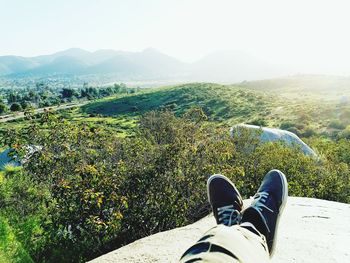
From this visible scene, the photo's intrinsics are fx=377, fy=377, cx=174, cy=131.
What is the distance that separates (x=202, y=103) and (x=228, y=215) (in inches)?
2825

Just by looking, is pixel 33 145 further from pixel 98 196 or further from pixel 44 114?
pixel 98 196

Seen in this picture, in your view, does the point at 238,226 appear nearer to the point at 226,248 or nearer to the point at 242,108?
the point at 226,248

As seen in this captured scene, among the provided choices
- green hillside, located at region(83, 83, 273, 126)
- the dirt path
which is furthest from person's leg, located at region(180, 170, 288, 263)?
green hillside, located at region(83, 83, 273, 126)

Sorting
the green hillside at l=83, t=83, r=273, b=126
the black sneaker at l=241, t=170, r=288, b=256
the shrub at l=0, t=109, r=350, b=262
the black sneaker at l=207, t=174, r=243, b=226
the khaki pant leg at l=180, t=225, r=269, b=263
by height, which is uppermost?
the khaki pant leg at l=180, t=225, r=269, b=263

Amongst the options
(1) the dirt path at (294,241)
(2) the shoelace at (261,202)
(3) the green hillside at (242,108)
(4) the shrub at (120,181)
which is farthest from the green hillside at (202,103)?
(2) the shoelace at (261,202)

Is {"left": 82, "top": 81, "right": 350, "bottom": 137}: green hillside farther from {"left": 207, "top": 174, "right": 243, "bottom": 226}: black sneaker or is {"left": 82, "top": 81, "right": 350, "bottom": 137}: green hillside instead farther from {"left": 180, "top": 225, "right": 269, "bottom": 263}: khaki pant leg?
{"left": 180, "top": 225, "right": 269, "bottom": 263}: khaki pant leg

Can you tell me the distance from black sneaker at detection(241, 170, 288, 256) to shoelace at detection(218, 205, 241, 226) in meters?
0.26

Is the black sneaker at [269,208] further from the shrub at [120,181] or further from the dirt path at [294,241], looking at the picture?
the shrub at [120,181]

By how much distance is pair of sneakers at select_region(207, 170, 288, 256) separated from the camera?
3603 millimetres

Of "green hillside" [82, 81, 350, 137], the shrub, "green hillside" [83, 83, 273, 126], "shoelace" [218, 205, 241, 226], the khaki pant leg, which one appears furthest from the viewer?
"green hillside" [83, 83, 273, 126]

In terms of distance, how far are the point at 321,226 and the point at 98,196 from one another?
415cm

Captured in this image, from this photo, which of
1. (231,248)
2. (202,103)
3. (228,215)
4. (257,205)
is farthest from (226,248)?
(202,103)

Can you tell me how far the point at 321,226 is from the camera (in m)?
6.28

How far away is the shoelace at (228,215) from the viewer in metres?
4.00
